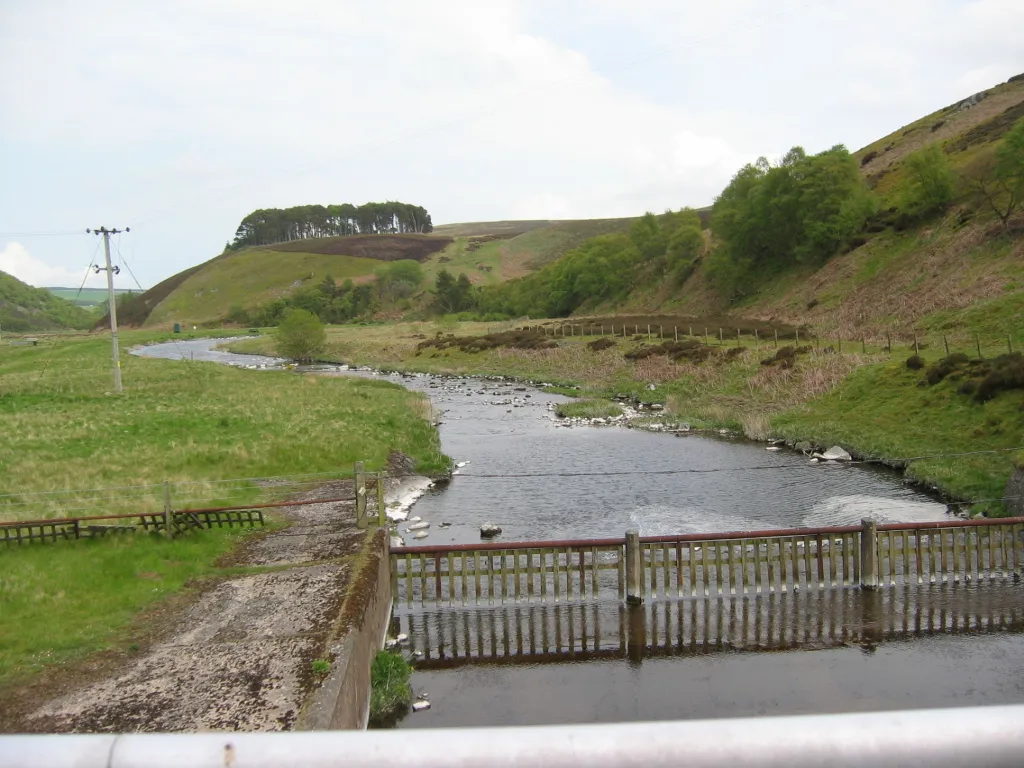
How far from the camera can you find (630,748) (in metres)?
1.84

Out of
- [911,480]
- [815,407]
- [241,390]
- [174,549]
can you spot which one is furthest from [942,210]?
[174,549]

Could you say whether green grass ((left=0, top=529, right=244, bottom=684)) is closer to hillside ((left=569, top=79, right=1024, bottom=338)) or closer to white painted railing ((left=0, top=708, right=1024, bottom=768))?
white painted railing ((left=0, top=708, right=1024, bottom=768))

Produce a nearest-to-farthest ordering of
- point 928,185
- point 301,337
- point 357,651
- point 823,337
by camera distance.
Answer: point 357,651
point 823,337
point 928,185
point 301,337

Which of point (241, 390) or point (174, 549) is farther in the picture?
point (241, 390)

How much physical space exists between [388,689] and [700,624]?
6.94 metres

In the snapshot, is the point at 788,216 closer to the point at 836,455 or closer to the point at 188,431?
the point at 836,455

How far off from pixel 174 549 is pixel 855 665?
1432 cm


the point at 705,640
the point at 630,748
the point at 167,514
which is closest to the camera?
the point at 630,748

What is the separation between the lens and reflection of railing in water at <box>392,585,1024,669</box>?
51.3 ft

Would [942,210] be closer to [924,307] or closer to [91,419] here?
[924,307]

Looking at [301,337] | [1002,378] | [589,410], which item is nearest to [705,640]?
[1002,378]

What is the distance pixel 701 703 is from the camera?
526 inches

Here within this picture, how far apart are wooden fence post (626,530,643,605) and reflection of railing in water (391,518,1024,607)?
2 cm

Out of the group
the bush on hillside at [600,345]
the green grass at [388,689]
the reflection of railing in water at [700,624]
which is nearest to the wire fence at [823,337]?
the bush on hillside at [600,345]
